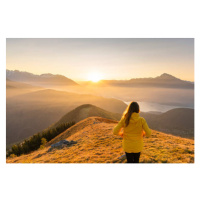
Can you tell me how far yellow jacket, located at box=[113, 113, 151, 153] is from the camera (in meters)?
3.44

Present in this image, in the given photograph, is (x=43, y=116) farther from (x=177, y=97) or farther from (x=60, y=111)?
(x=177, y=97)

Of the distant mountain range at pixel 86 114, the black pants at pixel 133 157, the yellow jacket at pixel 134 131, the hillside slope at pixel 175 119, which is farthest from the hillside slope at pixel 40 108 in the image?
the yellow jacket at pixel 134 131

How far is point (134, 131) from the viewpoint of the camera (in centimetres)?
351

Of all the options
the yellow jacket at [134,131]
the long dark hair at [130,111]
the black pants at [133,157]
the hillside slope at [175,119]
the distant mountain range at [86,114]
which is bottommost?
Result: the hillside slope at [175,119]

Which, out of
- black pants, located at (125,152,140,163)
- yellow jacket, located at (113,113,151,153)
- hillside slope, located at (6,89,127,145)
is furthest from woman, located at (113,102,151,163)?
hillside slope, located at (6,89,127,145)

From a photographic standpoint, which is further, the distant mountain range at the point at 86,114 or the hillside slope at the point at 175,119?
the hillside slope at the point at 175,119

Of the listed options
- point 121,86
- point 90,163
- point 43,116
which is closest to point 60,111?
point 43,116

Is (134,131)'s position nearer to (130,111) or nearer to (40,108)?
(130,111)

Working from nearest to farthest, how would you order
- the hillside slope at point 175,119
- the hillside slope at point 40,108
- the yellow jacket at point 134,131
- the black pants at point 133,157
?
the yellow jacket at point 134,131 → the black pants at point 133,157 → the hillside slope at point 175,119 → the hillside slope at point 40,108

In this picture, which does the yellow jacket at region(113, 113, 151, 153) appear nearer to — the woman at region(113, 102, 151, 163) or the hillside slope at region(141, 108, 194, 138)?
the woman at region(113, 102, 151, 163)

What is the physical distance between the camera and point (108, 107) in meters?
Result: 132

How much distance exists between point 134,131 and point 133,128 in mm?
96

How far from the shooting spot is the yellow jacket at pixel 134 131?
344 cm

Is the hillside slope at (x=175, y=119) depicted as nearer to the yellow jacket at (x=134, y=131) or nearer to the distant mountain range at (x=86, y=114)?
the distant mountain range at (x=86, y=114)
